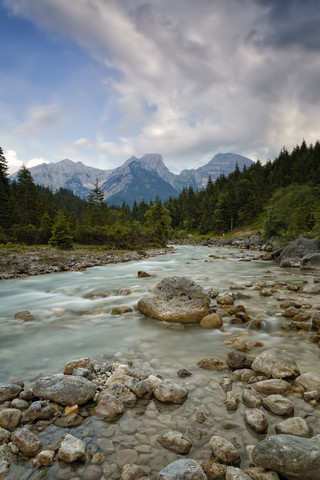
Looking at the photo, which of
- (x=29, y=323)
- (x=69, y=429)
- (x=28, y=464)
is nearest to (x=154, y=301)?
(x=29, y=323)

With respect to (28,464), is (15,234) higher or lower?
higher

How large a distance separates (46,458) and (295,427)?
9.84ft

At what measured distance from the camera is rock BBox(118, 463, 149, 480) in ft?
8.89

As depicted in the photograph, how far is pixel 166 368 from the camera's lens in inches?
203

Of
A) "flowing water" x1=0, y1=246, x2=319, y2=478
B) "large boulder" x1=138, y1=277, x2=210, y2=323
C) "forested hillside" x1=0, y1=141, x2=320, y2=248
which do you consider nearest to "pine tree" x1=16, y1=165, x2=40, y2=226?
"forested hillside" x1=0, y1=141, x2=320, y2=248

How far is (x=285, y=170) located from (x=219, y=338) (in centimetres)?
9403

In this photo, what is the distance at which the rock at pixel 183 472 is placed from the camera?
8.24 ft

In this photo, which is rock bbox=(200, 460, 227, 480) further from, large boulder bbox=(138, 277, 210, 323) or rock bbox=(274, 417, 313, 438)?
large boulder bbox=(138, 277, 210, 323)

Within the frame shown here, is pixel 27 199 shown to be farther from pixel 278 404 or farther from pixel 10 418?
pixel 278 404

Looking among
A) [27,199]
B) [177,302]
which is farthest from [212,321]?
[27,199]

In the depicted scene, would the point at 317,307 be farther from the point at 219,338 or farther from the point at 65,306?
the point at 65,306

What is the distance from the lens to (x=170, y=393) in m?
4.05

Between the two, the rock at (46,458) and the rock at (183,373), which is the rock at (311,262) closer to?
the rock at (183,373)

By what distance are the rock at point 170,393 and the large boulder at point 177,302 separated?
370cm
